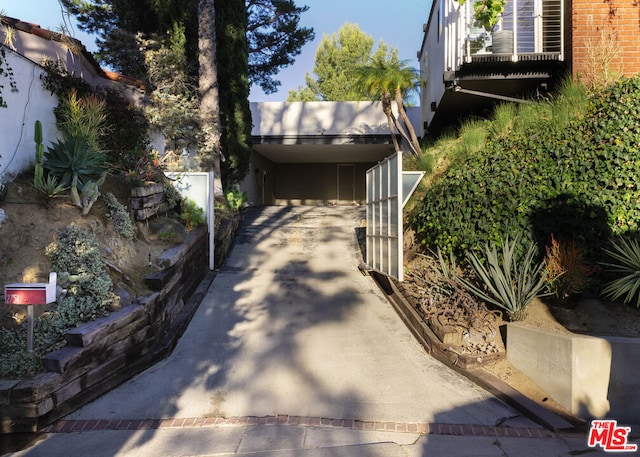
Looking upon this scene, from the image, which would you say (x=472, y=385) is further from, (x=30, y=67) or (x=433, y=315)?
(x=30, y=67)

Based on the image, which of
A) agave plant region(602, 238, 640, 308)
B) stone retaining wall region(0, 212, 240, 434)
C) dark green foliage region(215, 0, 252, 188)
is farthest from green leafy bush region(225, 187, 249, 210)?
agave plant region(602, 238, 640, 308)

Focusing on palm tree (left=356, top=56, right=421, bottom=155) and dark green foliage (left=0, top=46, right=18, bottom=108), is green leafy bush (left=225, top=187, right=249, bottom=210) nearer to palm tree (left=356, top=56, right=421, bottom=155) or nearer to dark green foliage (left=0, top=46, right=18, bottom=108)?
palm tree (left=356, top=56, right=421, bottom=155)

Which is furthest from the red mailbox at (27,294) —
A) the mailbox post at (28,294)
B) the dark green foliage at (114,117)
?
the dark green foliage at (114,117)

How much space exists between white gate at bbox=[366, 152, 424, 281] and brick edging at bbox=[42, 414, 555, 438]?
288cm

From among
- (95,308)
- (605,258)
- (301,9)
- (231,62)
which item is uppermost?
(301,9)

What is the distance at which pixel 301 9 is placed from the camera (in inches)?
614

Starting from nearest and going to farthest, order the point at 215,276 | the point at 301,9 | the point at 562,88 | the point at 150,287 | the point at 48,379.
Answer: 1. the point at 48,379
2. the point at 150,287
3. the point at 562,88
4. the point at 215,276
5. the point at 301,9

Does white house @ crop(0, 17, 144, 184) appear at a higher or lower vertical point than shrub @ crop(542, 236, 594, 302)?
higher

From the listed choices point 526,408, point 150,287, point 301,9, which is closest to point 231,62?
point 301,9

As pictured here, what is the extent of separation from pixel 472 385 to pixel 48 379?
4118 millimetres

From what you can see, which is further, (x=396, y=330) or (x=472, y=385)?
(x=396, y=330)

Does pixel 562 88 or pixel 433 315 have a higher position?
pixel 562 88

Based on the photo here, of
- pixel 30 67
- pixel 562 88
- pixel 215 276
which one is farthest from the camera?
pixel 215 276

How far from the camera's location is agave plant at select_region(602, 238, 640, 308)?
15.6 feet
